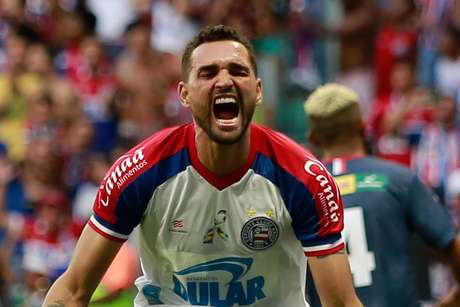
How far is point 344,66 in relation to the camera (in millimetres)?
12242

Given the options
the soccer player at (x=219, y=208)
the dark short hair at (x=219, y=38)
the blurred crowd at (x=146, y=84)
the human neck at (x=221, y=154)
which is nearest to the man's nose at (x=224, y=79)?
the soccer player at (x=219, y=208)

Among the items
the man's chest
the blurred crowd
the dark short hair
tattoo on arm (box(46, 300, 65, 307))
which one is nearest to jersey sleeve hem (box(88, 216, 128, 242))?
the man's chest

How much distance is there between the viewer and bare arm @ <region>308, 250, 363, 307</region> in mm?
5168

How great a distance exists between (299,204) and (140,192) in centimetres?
64

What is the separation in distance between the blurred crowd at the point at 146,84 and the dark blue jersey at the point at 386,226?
3.63 metres

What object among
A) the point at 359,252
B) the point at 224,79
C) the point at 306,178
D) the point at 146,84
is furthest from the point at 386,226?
the point at 146,84

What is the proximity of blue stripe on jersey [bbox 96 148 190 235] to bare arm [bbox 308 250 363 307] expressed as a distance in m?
0.68

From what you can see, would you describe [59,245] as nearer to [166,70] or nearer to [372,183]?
[166,70]

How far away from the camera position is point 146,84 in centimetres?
1173

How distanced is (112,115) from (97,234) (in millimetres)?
6494

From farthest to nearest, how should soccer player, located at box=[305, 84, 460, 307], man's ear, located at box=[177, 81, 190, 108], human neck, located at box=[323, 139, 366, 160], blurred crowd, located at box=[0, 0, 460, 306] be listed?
blurred crowd, located at box=[0, 0, 460, 306], human neck, located at box=[323, 139, 366, 160], soccer player, located at box=[305, 84, 460, 307], man's ear, located at box=[177, 81, 190, 108]

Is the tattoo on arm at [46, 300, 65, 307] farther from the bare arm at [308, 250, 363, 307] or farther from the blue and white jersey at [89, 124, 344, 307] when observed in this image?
the bare arm at [308, 250, 363, 307]

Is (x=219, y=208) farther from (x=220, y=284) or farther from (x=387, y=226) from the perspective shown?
(x=387, y=226)

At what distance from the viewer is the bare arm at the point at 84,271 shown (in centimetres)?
524
